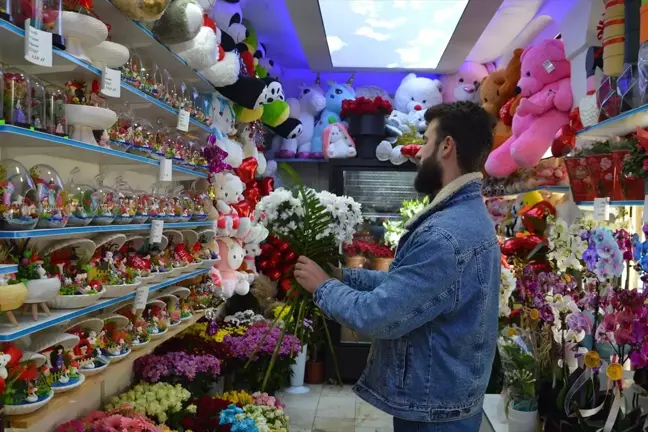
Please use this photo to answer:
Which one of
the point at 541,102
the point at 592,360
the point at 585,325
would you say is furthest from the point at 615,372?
the point at 541,102

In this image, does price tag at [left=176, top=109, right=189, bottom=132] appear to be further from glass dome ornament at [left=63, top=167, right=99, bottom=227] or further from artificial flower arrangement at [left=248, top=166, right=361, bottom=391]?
glass dome ornament at [left=63, top=167, right=99, bottom=227]

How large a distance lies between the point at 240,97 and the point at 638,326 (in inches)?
110

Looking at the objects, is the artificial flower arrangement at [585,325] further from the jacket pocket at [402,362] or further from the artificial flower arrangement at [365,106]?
the artificial flower arrangement at [365,106]

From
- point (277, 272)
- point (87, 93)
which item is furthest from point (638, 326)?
point (87, 93)

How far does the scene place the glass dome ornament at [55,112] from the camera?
1.82 m

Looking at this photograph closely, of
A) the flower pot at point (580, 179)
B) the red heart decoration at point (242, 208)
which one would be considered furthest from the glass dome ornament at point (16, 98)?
the red heart decoration at point (242, 208)

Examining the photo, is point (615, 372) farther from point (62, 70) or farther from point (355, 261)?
point (355, 261)

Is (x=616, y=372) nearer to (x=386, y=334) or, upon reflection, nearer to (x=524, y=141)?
(x=386, y=334)

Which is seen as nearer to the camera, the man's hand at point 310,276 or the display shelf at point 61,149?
the display shelf at point 61,149

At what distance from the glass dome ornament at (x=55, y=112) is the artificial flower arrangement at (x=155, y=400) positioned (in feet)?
3.86

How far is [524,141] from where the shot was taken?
3.88 meters

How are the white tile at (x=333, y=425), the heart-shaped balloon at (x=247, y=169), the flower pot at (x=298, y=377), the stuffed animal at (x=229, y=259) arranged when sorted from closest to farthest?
the stuffed animal at (x=229, y=259), the white tile at (x=333, y=425), the heart-shaped balloon at (x=247, y=169), the flower pot at (x=298, y=377)

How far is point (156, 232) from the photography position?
2635mm

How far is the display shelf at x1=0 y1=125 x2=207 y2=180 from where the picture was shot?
5.43 feet
